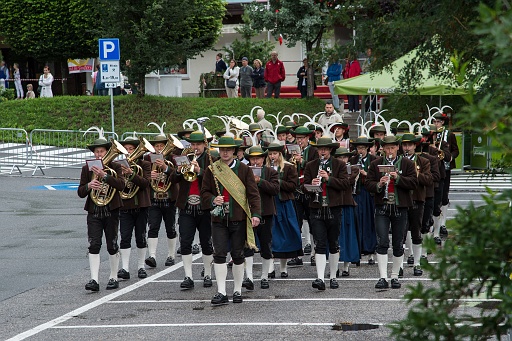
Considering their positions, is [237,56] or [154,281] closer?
[154,281]

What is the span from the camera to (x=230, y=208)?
11.3m

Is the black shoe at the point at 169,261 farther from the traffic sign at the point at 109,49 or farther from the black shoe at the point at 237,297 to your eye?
the traffic sign at the point at 109,49

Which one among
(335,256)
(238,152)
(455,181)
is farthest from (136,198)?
(455,181)

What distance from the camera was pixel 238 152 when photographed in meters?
13.2

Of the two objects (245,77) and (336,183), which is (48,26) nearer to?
(245,77)

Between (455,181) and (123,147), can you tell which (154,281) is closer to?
(123,147)

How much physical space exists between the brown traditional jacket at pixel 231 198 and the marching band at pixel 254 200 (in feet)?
0.04

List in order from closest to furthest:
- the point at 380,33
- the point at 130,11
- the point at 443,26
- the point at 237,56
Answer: the point at 443,26, the point at 380,33, the point at 130,11, the point at 237,56

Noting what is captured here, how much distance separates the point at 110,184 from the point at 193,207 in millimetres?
1094

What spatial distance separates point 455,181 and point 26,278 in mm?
14687

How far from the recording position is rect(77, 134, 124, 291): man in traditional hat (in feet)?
39.6

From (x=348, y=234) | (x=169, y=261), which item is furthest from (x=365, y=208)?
(x=169, y=261)

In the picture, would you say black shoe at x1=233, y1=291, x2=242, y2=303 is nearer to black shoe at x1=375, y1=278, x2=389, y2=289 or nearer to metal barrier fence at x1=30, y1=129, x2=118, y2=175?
black shoe at x1=375, y1=278, x2=389, y2=289

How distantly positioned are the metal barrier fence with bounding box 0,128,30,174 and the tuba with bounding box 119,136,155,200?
1388 centimetres
